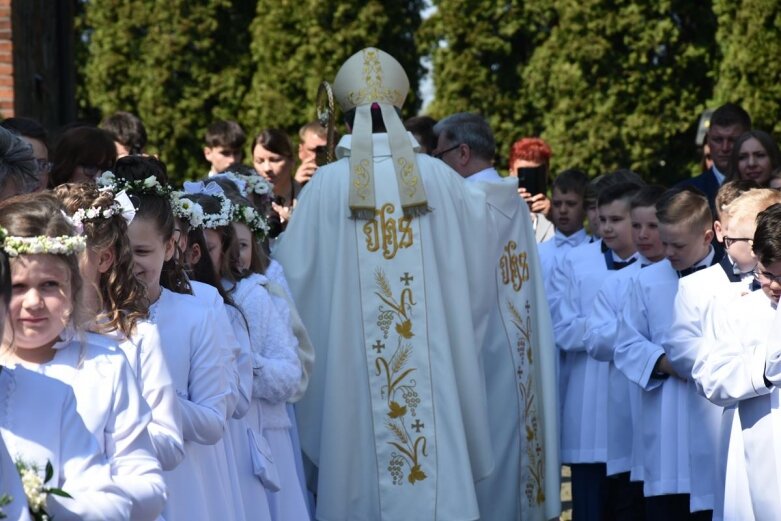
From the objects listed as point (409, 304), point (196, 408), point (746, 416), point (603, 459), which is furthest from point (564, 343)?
point (196, 408)

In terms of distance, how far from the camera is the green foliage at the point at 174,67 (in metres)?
22.2

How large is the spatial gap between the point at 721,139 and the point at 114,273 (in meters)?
6.06

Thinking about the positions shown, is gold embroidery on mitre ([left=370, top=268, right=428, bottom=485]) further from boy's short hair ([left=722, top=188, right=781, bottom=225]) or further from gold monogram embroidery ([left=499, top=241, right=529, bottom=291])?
boy's short hair ([left=722, top=188, right=781, bottom=225])

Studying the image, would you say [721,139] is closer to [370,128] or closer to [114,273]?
[370,128]

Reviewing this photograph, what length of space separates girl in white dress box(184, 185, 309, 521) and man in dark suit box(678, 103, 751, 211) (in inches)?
165

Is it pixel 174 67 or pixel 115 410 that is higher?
pixel 174 67

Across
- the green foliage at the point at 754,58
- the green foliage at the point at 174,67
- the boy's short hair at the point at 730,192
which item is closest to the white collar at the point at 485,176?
the boy's short hair at the point at 730,192

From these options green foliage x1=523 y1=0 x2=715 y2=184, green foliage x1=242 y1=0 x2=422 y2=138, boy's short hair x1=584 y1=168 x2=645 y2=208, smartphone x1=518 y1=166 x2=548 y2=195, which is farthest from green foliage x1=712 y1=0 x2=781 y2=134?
boy's short hair x1=584 y1=168 x2=645 y2=208

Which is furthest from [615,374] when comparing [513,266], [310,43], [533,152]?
[310,43]

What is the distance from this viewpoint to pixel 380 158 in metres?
7.36

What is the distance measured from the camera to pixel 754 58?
17578 mm

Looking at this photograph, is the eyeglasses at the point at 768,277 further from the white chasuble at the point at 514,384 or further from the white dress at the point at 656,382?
the white chasuble at the point at 514,384

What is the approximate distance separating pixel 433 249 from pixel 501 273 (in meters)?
0.62

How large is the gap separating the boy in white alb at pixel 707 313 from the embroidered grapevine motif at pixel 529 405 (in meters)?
1.09
